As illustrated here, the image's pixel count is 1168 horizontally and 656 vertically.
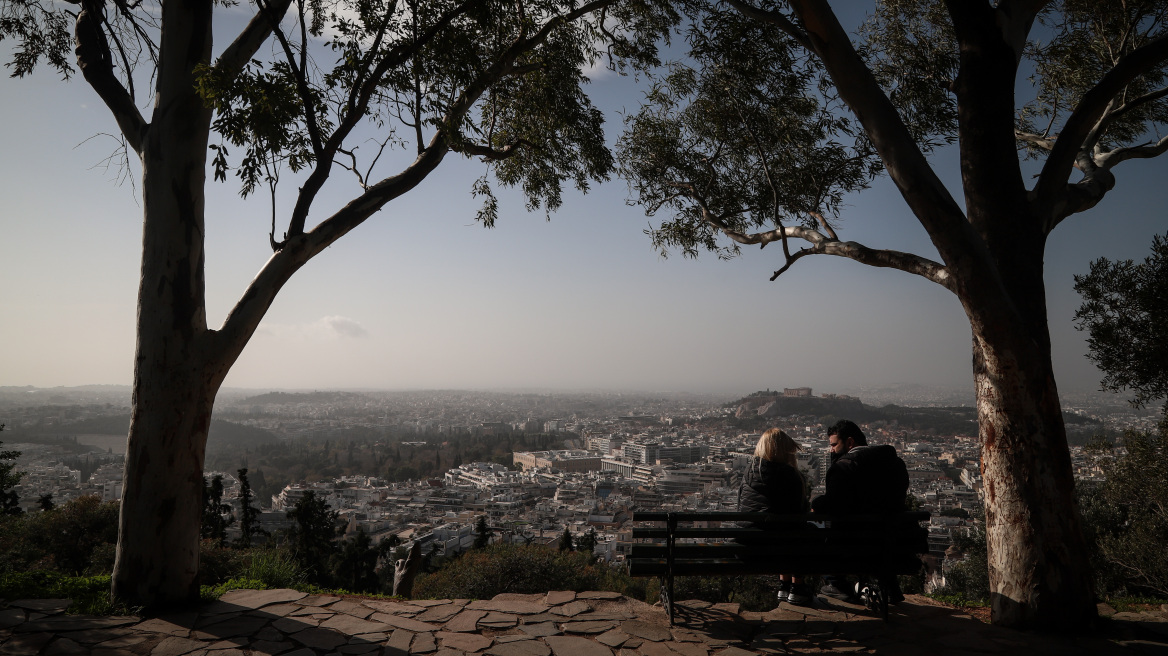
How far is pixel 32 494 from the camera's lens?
1415cm

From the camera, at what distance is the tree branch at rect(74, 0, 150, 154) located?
4398 mm

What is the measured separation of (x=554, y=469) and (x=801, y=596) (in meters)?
20.8

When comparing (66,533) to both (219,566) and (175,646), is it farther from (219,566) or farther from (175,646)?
(175,646)

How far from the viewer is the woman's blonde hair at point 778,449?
3.81m

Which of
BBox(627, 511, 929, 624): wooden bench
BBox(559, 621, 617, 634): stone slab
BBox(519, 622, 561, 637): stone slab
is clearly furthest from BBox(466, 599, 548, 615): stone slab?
BBox(627, 511, 929, 624): wooden bench

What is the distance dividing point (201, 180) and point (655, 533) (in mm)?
4110

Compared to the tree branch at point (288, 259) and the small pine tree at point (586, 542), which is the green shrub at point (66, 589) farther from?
the small pine tree at point (586, 542)

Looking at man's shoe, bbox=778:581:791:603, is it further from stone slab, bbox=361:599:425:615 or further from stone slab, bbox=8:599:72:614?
stone slab, bbox=8:599:72:614

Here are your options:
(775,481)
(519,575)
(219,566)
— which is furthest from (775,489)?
(219,566)

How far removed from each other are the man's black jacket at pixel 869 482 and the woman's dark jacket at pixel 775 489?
0.22m

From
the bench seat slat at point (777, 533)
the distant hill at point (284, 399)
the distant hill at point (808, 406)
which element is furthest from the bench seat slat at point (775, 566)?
the distant hill at point (284, 399)

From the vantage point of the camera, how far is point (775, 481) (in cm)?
377

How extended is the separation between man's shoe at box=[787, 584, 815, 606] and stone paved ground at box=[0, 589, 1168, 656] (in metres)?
0.08

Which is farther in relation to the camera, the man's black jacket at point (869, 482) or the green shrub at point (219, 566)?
the green shrub at point (219, 566)
